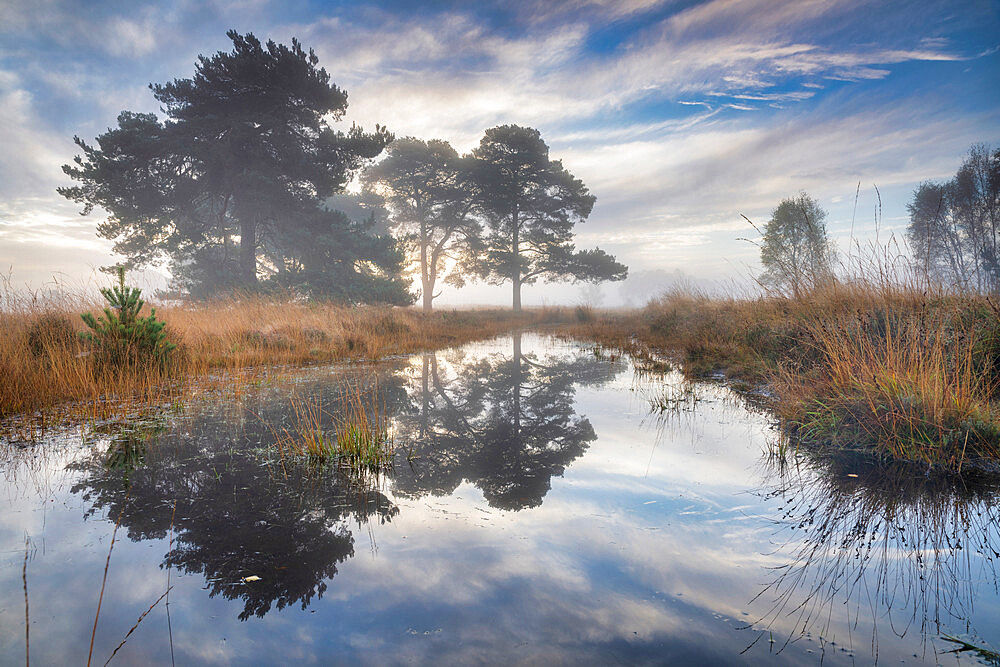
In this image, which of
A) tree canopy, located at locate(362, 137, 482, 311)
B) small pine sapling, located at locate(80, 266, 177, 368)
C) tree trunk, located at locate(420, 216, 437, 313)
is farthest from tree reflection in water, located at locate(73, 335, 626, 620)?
tree trunk, located at locate(420, 216, 437, 313)

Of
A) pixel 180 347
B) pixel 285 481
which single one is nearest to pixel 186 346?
pixel 180 347

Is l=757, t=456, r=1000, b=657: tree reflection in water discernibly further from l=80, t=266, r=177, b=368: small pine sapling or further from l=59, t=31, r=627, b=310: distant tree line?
l=59, t=31, r=627, b=310: distant tree line

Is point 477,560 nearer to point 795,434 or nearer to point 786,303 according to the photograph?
point 795,434

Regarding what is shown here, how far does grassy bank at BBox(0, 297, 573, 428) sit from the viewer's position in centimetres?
573

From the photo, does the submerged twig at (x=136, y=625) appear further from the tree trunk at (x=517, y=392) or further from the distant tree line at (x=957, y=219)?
the distant tree line at (x=957, y=219)

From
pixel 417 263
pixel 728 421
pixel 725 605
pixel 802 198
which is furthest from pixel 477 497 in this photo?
pixel 802 198

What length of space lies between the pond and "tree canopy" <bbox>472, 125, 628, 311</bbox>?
26003mm

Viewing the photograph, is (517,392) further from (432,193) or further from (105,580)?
(432,193)

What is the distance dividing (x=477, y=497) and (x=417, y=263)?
34993 millimetres

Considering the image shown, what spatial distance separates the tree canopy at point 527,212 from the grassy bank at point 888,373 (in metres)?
22.4

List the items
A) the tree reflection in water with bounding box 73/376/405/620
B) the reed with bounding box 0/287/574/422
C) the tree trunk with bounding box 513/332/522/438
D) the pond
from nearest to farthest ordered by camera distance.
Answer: the pond
the tree reflection in water with bounding box 73/376/405/620
the tree trunk with bounding box 513/332/522/438
the reed with bounding box 0/287/574/422

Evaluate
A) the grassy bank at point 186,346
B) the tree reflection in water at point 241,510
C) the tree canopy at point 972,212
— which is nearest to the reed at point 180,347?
the grassy bank at point 186,346

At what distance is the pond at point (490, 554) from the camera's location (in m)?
1.78

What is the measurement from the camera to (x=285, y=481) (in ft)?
11.1
